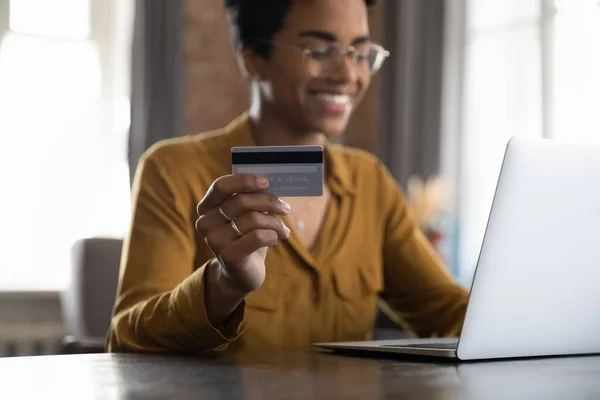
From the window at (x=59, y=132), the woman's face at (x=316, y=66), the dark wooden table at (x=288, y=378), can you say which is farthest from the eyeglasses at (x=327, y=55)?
the window at (x=59, y=132)

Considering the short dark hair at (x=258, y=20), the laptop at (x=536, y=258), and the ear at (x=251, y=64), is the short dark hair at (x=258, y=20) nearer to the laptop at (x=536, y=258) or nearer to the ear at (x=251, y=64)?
the ear at (x=251, y=64)

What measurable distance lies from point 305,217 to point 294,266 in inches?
4.9

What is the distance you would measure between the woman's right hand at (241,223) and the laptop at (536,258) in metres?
0.24

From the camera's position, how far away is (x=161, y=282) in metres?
1.34

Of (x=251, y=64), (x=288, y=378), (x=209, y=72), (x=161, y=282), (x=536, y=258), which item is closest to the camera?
(x=288, y=378)

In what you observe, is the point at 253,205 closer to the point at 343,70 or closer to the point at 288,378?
the point at 288,378

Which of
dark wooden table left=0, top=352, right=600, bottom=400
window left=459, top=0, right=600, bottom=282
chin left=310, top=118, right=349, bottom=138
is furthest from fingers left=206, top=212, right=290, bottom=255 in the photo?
window left=459, top=0, right=600, bottom=282

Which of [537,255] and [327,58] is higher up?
[327,58]

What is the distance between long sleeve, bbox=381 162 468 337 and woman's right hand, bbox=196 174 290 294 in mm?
627

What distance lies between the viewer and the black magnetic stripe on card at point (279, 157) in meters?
0.93

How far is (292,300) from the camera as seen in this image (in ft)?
4.99

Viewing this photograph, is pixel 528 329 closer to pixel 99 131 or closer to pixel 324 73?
pixel 324 73

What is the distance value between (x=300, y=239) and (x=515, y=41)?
2698mm

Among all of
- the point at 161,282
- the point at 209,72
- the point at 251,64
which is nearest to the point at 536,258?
the point at 161,282
